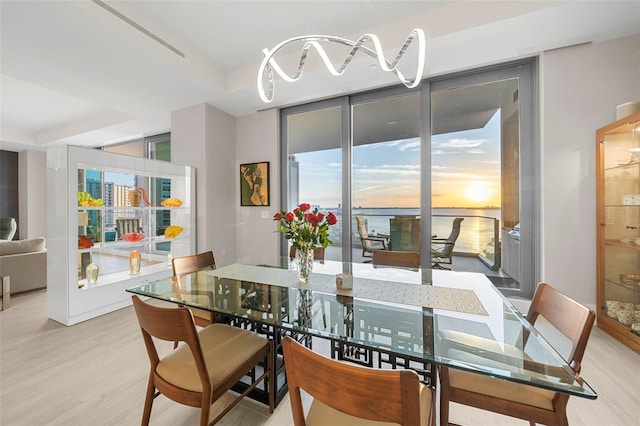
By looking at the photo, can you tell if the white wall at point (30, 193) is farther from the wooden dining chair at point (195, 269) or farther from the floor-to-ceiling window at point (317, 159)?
the wooden dining chair at point (195, 269)

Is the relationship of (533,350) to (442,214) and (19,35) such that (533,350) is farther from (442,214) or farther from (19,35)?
(19,35)

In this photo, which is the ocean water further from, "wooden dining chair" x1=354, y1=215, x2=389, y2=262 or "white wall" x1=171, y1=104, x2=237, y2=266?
"white wall" x1=171, y1=104, x2=237, y2=266

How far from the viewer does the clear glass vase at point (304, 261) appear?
1.67 meters

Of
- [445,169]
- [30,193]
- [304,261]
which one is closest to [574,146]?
[445,169]

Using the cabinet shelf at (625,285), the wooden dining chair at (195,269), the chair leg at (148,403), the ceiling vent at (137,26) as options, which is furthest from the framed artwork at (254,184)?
the cabinet shelf at (625,285)

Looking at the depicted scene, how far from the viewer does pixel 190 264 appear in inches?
81.4

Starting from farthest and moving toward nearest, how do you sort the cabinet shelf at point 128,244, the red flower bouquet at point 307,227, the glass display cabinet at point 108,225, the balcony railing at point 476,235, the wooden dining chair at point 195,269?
1. the balcony railing at point 476,235
2. the cabinet shelf at point 128,244
3. the glass display cabinet at point 108,225
4. the wooden dining chair at point 195,269
5. the red flower bouquet at point 307,227

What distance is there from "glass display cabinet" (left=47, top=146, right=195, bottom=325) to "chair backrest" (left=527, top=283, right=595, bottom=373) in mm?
3802

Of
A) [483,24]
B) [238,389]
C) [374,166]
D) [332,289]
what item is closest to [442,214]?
[374,166]

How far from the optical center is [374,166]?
3.44 m

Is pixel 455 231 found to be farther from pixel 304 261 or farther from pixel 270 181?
pixel 270 181

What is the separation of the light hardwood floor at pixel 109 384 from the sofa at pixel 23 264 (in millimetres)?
1185

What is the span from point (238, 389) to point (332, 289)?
2.93ft

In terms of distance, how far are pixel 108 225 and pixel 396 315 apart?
11.3 ft
